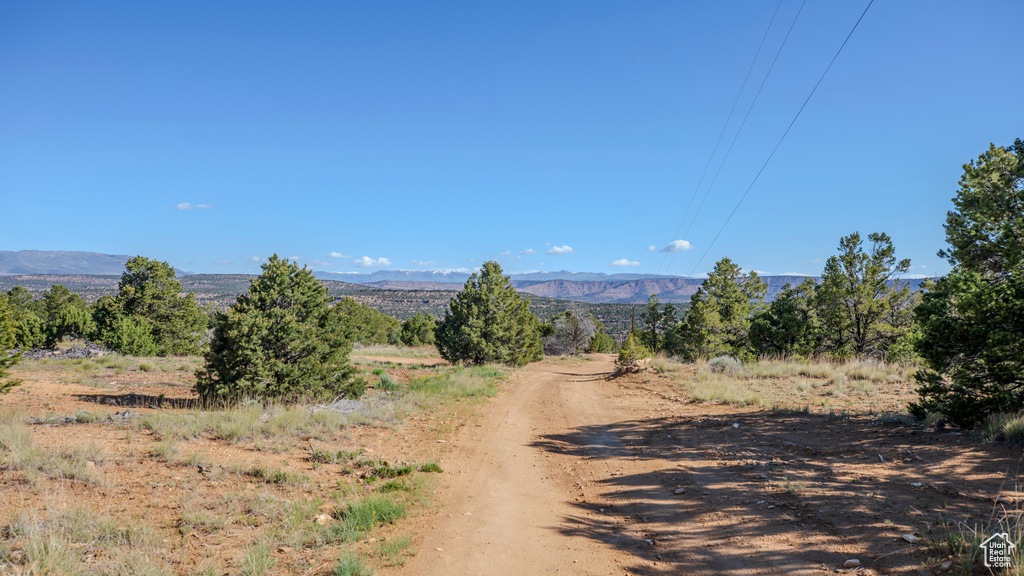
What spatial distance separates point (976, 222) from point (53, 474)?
23330 millimetres

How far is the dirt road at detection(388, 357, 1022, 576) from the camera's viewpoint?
4.53 metres

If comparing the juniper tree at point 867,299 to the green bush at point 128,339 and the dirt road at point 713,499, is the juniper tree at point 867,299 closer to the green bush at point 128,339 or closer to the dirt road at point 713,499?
the dirt road at point 713,499

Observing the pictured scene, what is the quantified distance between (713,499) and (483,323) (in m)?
24.9

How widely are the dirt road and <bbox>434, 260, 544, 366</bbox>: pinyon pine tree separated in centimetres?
1995

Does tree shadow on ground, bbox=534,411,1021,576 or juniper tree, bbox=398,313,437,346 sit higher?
tree shadow on ground, bbox=534,411,1021,576

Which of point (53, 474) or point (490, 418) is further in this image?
point (490, 418)

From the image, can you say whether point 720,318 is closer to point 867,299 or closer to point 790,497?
point 867,299

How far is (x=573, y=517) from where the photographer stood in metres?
Answer: 5.84

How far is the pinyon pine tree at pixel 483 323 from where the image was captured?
30.3 m

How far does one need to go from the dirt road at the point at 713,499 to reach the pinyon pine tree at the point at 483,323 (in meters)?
20.0

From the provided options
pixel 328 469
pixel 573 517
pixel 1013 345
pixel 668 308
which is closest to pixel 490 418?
pixel 328 469

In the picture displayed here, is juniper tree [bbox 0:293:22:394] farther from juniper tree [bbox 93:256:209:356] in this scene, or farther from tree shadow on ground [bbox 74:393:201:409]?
juniper tree [bbox 93:256:209:356]

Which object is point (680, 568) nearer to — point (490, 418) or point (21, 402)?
point (490, 418)

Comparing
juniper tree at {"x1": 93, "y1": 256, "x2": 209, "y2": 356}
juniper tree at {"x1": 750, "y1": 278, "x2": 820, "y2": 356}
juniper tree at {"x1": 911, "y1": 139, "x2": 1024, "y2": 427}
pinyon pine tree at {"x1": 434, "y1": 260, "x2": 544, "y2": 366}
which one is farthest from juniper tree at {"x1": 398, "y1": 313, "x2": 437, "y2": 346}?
juniper tree at {"x1": 911, "y1": 139, "x2": 1024, "y2": 427}
